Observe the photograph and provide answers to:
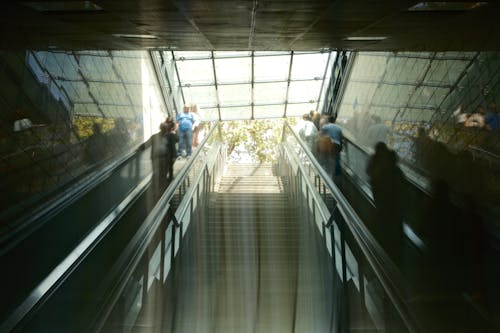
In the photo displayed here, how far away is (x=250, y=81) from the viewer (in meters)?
13.6

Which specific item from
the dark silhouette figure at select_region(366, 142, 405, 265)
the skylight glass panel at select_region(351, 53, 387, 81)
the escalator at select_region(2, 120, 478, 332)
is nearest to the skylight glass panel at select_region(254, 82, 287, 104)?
the skylight glass panel at select_region(351, 53, 387, 81)

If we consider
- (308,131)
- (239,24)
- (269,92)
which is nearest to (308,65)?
(269,92)

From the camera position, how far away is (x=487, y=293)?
3.74m

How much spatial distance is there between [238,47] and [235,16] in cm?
237

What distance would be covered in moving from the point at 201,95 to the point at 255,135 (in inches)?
523

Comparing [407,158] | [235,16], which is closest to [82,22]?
[235,16]

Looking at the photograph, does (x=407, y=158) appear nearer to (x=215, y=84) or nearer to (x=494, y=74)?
(x=494, y=74)

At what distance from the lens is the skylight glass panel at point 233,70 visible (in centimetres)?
1260

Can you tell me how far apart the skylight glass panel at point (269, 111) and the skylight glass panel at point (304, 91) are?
55 centimetres

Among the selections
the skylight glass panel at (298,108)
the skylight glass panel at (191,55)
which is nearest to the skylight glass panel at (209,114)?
the skylight glass panel at (298,108)

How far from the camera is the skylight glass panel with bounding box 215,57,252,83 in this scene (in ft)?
41.3

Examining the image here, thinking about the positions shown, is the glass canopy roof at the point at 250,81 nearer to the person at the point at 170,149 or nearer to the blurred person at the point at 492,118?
the person at the point at 170,149

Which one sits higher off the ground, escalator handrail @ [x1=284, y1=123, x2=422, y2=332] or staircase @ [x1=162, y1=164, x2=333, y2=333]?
escalator handrail @ [x1=284, y1=123, x2=422, y2=332]

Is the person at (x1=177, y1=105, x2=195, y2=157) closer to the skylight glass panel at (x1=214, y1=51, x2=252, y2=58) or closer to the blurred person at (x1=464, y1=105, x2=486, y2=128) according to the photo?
the skylight glass panel at (x1=214, y1=51, x2=252, y2=58)
